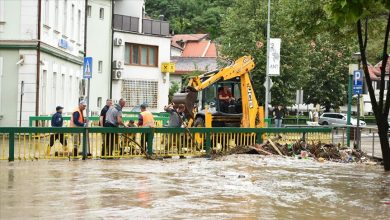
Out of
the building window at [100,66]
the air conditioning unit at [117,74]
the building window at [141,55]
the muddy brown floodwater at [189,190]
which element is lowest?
the muddy brown floodwater at [189,190]

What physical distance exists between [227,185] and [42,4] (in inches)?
701

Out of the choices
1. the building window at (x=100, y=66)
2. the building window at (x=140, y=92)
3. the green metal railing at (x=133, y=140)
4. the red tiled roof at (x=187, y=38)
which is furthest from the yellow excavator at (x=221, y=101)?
the red tiled roof at (x=187, y=38)

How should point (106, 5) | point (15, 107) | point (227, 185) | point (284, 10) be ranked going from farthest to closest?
point (284, 10) < point (106, 5) < point (15, 107) < point (227, 185)

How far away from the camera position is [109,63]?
169 ft

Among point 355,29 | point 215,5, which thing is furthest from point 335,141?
point 215,5

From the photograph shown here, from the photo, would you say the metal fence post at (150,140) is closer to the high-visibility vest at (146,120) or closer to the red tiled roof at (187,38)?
the high-visibility vest at (146,120)

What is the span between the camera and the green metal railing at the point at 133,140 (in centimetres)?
2047

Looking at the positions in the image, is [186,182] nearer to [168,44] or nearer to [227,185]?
[227,185]

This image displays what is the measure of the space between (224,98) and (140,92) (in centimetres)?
2723

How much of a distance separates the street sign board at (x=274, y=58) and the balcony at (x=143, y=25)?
14536mm

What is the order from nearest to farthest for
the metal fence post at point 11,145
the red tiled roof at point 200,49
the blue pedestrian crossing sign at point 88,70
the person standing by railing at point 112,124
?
the metal fence post at point 11,145
the person standing by railing at point 112,124
the blue pedestrian crossing sign at point 88,70
the red tiled roof at point 200,49

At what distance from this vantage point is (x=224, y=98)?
27344 mm

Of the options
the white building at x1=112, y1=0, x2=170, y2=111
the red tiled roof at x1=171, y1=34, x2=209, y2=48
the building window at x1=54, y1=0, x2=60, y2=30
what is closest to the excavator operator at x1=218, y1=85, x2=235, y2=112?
the building window at x1=54, y1=0, x2=60, y2=30

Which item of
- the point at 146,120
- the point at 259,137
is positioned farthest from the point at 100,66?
the point at 259,137
